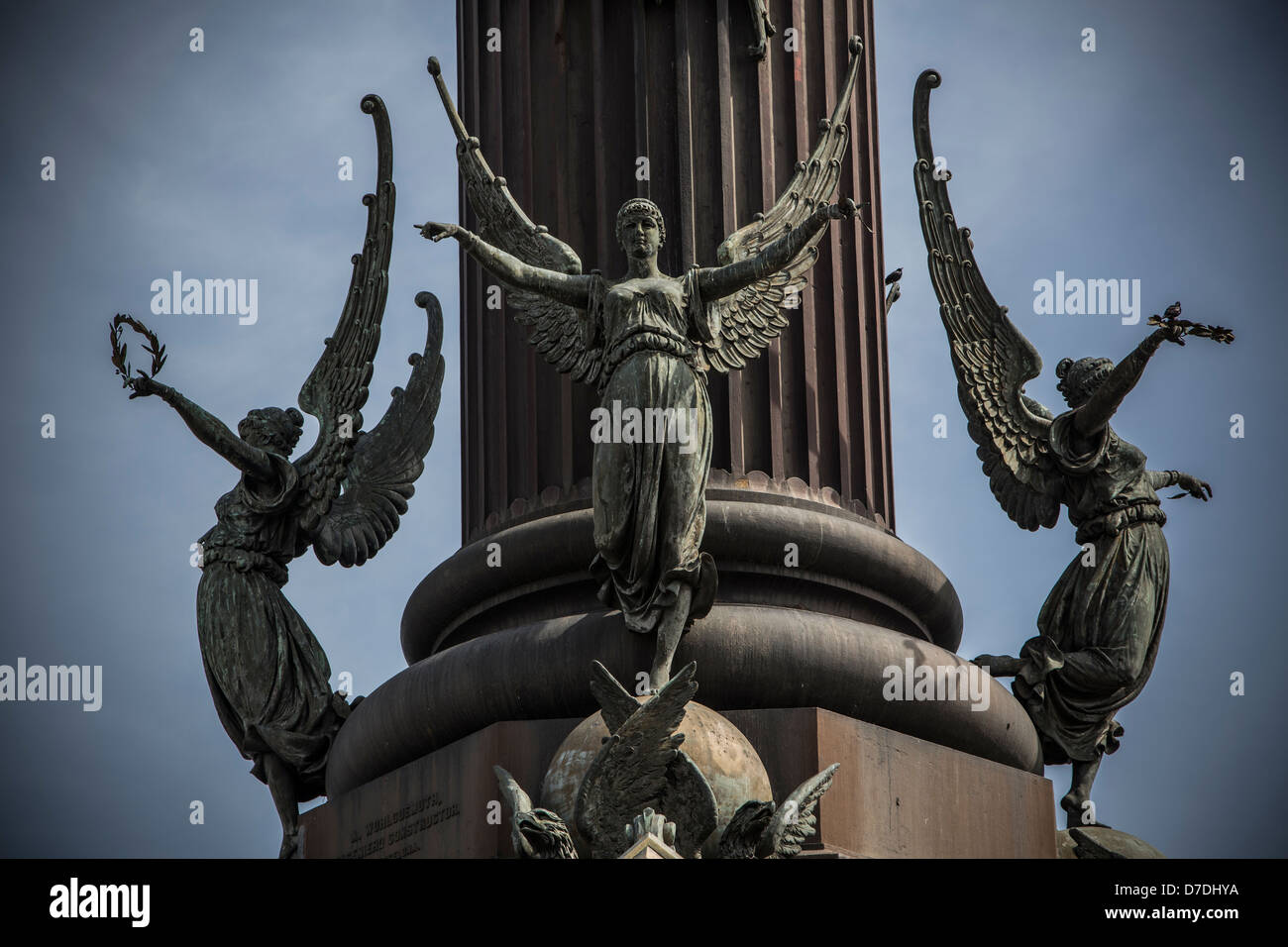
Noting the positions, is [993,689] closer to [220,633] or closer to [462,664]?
[462,664]

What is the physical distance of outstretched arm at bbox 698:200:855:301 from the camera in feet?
54.4

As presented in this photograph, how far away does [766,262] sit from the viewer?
1708 centimetres

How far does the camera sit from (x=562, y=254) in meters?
18.0

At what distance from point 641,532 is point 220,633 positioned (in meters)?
4.74

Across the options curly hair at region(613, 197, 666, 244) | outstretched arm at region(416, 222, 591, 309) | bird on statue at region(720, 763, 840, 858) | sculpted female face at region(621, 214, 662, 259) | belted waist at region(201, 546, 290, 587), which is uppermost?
curly hair at region(613, 197, 666, 244)

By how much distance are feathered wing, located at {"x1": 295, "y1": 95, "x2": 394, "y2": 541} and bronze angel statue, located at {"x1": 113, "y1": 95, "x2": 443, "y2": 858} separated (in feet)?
0.04

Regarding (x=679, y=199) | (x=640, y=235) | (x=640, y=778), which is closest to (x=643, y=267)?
(x=640, y=235)

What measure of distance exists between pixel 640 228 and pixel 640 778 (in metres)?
4.18

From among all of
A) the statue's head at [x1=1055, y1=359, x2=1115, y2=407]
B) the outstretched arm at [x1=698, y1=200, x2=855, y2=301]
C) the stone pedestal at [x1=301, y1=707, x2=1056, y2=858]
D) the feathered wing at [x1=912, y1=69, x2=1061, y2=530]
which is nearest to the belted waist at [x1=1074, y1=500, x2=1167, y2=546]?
the feathered wing at [x1=912, y1=69, x2=1061, y2=530]

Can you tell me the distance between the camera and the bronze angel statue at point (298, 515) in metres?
19.7

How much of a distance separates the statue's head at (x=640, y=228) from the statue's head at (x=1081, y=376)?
399 centimetres

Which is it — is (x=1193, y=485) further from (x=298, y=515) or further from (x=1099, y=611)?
(x=298, y=515)

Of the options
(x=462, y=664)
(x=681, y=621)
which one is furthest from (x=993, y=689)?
(x=462, y=664)

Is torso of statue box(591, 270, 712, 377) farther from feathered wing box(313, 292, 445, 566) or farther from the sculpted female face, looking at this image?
feathered wing box(313, 292, 445, 566)
